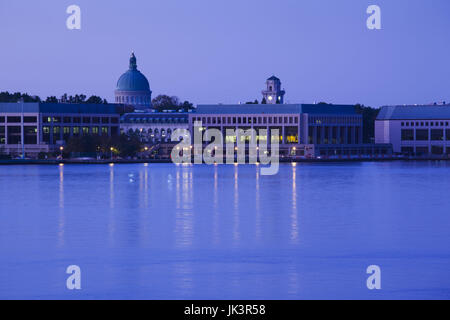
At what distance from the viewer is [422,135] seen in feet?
547

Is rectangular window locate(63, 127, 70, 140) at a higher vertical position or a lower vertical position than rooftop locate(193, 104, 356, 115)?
lower

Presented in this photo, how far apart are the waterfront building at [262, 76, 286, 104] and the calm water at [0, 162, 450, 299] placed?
365 ft

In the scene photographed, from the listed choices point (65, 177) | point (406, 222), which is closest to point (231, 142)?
point (65, 177)

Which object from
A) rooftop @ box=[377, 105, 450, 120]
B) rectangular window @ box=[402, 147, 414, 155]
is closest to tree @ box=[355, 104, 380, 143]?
rectangular window @ box=[402, 147, 414, 155]

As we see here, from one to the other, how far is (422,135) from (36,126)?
60.0 meters

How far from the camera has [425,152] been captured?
167m

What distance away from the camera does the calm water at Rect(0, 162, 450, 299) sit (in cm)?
2991

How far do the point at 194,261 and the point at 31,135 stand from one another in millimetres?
118584

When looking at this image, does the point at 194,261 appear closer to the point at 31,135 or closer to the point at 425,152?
the point at 31,135

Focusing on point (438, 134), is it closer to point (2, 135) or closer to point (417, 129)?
point (417, 129)

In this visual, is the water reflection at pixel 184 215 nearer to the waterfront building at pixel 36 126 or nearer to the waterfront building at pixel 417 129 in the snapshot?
the waterfront building at pixel 36 126

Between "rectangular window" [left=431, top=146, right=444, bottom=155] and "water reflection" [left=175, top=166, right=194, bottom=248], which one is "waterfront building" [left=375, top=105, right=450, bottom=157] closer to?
"rectangular window" [left=431, top=146, right=444, bottom=155]

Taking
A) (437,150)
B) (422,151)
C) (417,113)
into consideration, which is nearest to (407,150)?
(422,151)

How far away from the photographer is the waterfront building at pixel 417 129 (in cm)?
16575
